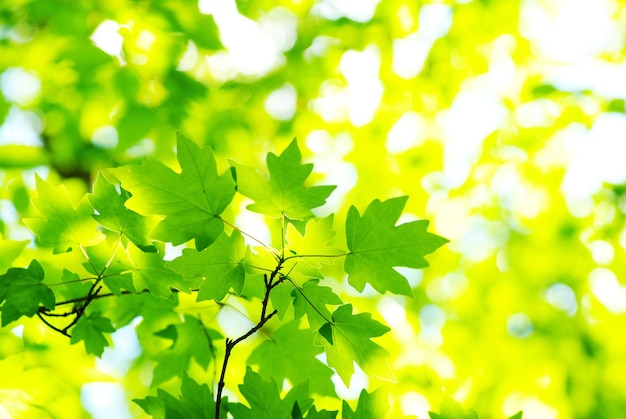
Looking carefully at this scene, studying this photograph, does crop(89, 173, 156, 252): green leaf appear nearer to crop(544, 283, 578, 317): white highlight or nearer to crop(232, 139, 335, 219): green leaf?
crop(232, 139, 335, 219): green leaf

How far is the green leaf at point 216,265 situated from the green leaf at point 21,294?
1.12 feet

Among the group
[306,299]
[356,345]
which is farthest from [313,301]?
[356,345]

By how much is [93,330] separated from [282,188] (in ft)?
2.00

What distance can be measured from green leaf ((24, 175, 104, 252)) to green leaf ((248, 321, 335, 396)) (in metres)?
0.55

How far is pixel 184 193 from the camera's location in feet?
3.30

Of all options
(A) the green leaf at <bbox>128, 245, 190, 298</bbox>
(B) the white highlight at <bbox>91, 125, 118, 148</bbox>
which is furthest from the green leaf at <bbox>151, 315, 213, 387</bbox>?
(B) the white highlight at <bbox>91, 125, 118, 148</bbox>

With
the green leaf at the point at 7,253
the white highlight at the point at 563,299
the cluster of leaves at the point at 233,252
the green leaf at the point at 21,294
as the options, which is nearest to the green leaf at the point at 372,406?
the cluster of leaves at the point at 233,252

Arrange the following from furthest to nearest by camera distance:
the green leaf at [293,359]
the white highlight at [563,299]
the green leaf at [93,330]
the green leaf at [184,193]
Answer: the white highlight at [563,299] → the green leaf at [293,359] → the green leaf at [93,330] → the green leaf at [184,193]

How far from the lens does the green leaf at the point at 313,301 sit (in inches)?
42.0

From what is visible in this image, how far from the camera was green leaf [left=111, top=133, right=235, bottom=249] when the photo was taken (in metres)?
0.99

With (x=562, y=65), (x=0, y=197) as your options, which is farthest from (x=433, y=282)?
(x=0, y=197)

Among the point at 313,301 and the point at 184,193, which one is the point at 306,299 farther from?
the point at 184,193

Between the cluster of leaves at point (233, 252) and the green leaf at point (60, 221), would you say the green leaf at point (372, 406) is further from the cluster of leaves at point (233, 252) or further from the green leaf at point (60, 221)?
the green leaf at point (60, 221)

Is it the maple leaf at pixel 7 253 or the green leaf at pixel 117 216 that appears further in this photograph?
the maple leaf at pixel 7 253
